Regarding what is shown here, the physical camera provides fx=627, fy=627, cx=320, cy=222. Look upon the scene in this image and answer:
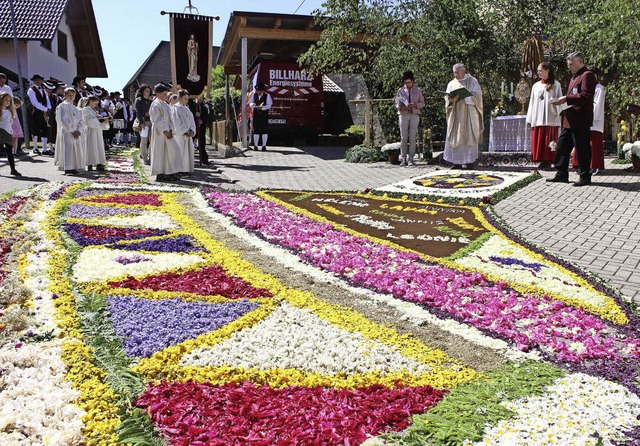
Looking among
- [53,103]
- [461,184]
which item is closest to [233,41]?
[53,103]

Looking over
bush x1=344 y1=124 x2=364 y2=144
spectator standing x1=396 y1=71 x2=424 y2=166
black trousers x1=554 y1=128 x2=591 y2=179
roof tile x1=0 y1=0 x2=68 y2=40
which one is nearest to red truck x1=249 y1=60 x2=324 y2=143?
bush x1=344 y1=124 x2=364 y2=144

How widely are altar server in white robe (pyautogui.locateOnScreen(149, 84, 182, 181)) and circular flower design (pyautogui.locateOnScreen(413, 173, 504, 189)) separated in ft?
15.2

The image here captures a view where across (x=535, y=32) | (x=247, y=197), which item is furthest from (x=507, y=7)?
(x=247, y=197)

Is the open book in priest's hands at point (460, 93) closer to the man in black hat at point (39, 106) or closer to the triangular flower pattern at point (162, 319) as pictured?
the triangular flower pattern at point (162, 319)

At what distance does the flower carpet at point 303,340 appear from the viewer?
2.67 metres

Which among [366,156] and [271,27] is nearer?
[366,156]

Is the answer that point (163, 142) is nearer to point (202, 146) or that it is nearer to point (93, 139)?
point (93, 139)

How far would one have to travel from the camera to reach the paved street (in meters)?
6.02

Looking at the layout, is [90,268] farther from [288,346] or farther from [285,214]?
[285,214]

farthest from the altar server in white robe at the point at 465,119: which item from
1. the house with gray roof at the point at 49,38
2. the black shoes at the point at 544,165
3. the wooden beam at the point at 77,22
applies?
the wooden beam at the point at 77,22

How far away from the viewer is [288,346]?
11.7 ft

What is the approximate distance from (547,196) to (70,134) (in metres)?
9.19

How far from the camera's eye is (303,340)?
3.68 m

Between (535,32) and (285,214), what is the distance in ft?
46.5
